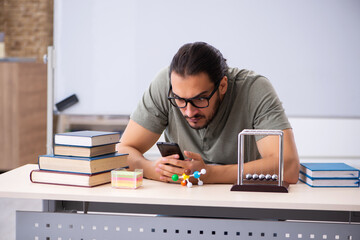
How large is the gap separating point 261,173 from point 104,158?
574 mm

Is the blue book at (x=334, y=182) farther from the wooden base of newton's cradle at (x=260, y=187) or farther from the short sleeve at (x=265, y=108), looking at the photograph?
the short sleeve at (x=265, y=108)

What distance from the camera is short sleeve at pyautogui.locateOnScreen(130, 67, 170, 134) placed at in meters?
1.99

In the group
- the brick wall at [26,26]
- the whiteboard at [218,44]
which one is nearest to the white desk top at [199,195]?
the whiteboard at [218,44]

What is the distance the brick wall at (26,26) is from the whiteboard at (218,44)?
2.51m

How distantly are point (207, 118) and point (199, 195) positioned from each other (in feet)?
1.49

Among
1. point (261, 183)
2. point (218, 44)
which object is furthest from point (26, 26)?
point (261, 183)

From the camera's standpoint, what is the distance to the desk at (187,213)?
1391 mm

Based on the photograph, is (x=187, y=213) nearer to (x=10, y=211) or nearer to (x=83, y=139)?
(x=83, y=139)

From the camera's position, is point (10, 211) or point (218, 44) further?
point (10, 211)

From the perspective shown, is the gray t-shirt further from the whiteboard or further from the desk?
the whiteboard

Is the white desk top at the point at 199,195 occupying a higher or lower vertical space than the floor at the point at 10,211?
higher

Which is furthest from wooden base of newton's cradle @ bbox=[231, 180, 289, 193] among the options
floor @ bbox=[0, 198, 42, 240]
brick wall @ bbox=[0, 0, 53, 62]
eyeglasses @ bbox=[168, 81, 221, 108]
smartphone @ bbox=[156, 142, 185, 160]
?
brick wall @ bbox=[0, 0, 53, 62]

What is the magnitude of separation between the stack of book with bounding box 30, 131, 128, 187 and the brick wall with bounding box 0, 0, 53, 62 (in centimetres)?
422

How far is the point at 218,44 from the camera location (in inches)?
124
